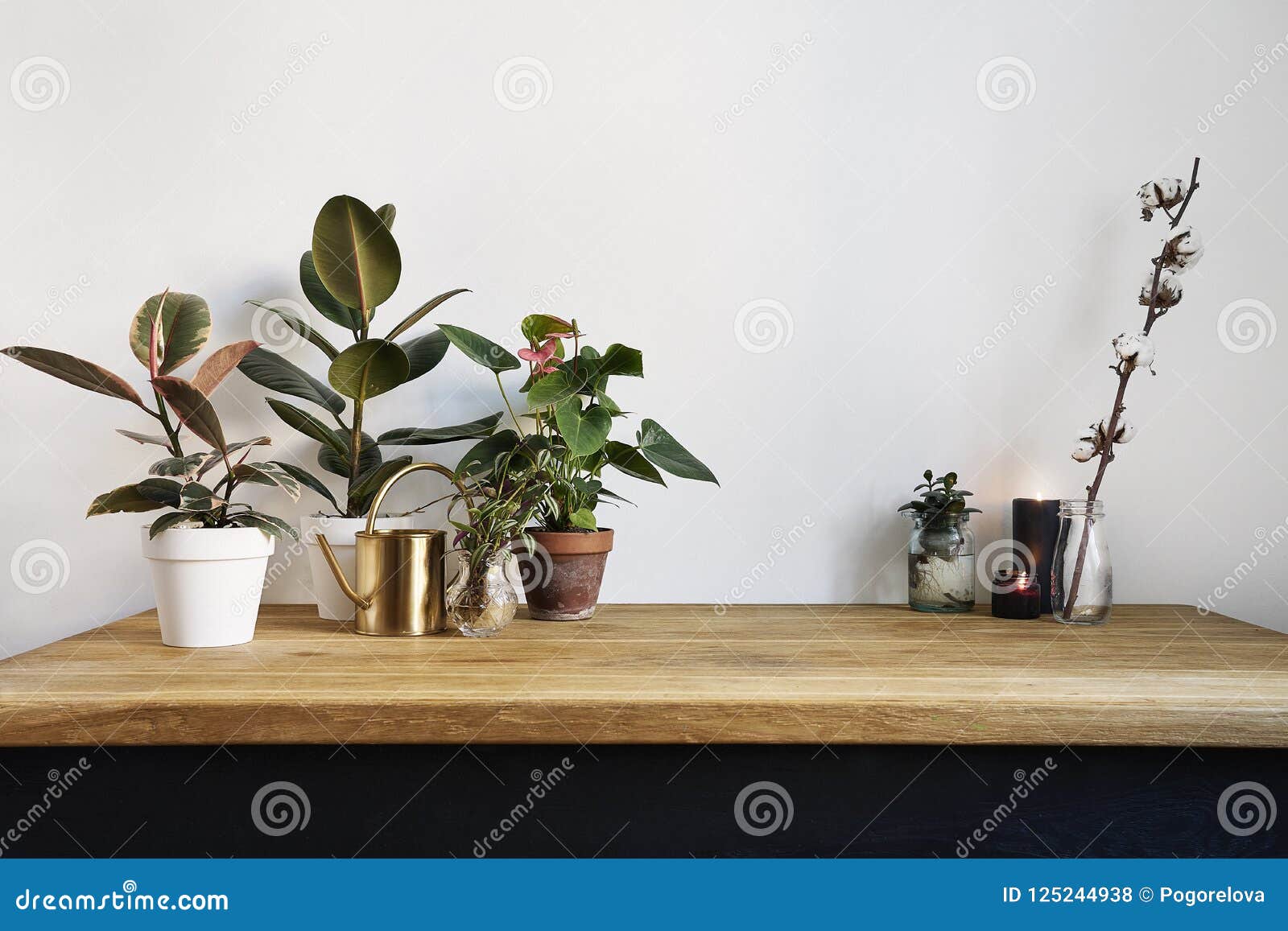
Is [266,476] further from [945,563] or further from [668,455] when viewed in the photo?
[945,563]

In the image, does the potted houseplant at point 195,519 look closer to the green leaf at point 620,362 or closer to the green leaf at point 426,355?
the green leaf at point 426,355

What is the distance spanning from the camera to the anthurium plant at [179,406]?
1136mm

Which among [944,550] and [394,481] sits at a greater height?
[394,481]

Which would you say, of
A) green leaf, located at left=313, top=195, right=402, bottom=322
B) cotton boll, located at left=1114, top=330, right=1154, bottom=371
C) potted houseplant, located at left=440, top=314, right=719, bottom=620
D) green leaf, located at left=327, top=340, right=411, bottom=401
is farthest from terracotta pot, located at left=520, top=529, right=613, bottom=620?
cotton boll, located at left=1114, top=330, right=1154, bottom=371

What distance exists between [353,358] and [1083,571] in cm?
115

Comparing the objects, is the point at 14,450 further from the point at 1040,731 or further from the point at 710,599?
the point at 1040,731

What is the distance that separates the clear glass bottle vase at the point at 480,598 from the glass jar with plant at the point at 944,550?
0.68 m

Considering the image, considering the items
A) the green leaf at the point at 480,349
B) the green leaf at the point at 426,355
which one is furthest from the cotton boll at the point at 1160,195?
the green leaf at the point at 426,355

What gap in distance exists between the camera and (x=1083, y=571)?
4.38 feet

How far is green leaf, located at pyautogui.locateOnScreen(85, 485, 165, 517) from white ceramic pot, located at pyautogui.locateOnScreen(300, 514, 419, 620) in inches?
8.8

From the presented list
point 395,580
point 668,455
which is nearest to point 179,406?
point 395,580

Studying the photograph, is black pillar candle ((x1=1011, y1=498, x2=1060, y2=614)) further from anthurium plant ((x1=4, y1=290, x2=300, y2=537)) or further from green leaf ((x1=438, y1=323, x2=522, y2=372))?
anthurium plant ((x1=4, y1=290, x2=300, y2=537))

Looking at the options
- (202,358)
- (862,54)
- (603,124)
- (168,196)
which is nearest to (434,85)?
(603,124)
